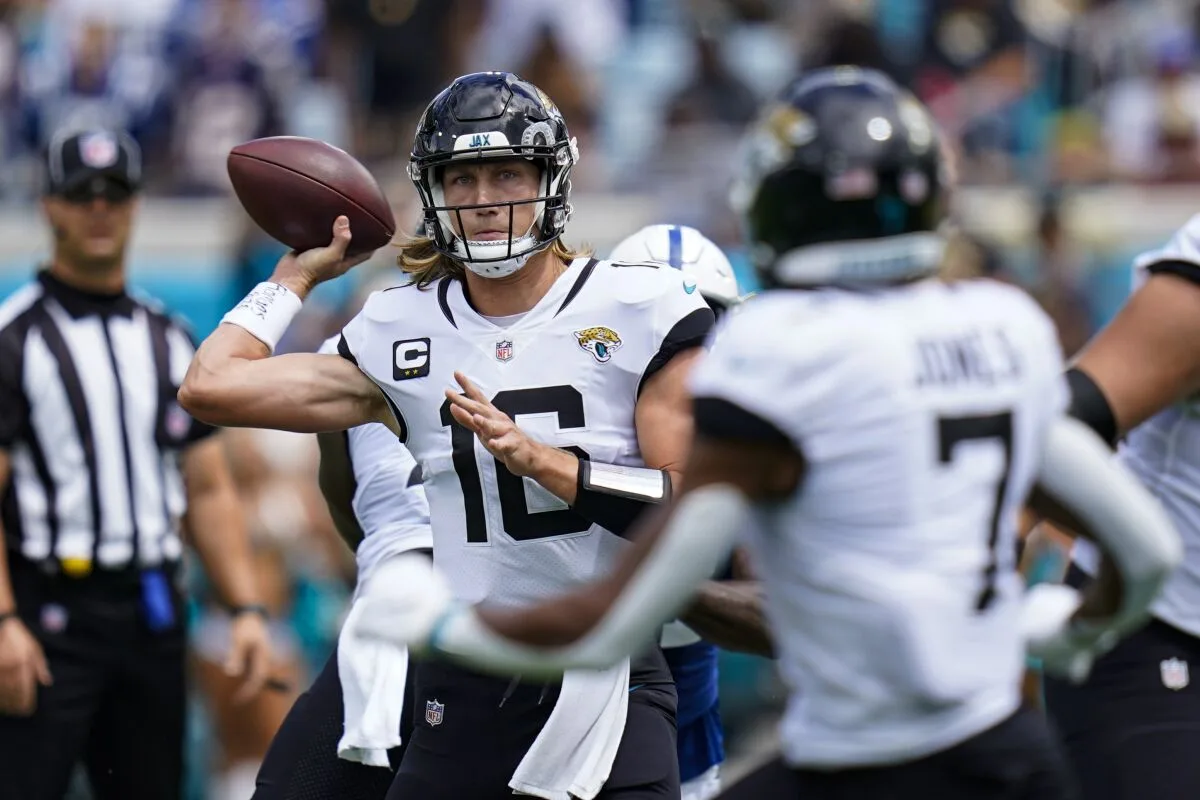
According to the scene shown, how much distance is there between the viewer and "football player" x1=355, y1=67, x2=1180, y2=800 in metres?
2.53

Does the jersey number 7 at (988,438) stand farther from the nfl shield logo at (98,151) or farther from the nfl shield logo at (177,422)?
the nfl shield logo at (98,151)

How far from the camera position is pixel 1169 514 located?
11.1ft

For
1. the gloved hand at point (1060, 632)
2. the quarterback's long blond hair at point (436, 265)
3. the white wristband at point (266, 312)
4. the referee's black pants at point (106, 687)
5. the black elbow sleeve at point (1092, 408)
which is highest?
the quarterback's long blond hair at point (436, 265)

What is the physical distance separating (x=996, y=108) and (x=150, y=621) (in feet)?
19.4

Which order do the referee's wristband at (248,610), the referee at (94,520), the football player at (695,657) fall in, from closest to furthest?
the football player at (695,657) < the referee at (94,520) < the referee's wristband at (248,610)

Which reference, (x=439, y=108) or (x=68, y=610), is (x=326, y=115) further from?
(x=439, y=108)

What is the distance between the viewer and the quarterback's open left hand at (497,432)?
345 cm

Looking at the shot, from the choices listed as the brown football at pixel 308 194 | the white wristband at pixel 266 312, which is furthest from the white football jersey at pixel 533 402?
the brown football at pixel 308 194

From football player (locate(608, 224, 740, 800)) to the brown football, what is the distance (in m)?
0.68

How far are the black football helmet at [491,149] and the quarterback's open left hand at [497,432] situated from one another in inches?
13.4

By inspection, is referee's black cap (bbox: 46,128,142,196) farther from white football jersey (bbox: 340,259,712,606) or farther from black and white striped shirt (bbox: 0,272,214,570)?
white football jersey (bbox: 340,259,712,606)

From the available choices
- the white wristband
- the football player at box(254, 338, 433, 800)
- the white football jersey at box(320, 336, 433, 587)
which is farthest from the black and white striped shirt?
the white wristband

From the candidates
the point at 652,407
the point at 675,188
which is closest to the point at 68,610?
the point at 652,407

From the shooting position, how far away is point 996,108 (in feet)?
32.5
